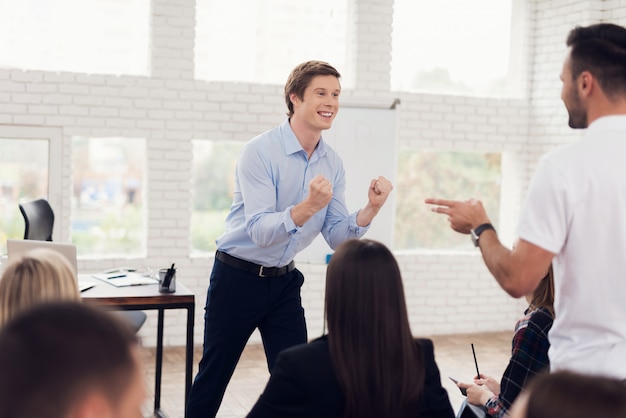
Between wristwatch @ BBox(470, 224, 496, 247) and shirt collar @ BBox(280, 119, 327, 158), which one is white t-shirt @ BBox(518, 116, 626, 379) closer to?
wristwatch @ BBox(470, 224, 496, 247)

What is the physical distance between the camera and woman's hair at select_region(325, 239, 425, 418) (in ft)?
5.88

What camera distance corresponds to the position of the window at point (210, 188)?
5680 mm

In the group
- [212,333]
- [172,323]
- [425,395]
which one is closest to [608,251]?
[425,395]

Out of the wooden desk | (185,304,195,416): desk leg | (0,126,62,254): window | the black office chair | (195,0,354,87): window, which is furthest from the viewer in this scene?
(195,0,354,87): window

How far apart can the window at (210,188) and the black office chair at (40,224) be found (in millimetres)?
1264

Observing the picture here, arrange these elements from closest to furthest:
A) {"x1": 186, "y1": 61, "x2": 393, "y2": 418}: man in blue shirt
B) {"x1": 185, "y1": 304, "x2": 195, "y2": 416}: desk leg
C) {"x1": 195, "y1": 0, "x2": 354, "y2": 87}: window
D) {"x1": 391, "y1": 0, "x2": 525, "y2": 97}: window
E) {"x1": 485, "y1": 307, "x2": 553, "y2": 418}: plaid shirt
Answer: {"x1": 485, "y1": 307, "x2": 553, "y2": 418}: plaid shirt
{"x1": 186, "y1": 61, "x2": 393, "y2": 418}: man in blue shirt
{"x1": 185, "y1": 304, "x2": 195, "y2": 416}: desk leg
{"x1": 195, "y1": 0, "x2": 354, "y2": 87}: window
{"x1": 391, "y1": 0, "x2": 525, "y2": 97}: window

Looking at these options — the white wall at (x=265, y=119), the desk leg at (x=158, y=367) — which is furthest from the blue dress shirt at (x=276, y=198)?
the white wall at (x=265, y=119)

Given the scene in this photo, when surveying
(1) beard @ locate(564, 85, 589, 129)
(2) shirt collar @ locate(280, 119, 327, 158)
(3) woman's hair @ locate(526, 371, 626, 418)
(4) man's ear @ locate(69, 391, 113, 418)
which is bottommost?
(4) man's ear @ locate(69, 391, 113, 418)

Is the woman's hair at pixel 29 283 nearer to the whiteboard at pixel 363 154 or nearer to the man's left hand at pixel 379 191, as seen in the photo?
the man's left hand at pixel 379 191

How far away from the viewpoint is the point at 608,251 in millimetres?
1839

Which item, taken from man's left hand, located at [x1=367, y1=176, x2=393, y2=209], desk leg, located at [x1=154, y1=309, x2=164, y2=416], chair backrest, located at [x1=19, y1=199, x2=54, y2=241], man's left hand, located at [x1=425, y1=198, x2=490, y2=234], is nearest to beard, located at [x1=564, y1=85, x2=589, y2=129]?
man's left hand, located at [x1=425, y1=198, x2=490, y2=234]

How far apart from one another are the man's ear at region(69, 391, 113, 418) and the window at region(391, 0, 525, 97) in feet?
17.6

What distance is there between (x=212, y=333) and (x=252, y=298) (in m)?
0.22

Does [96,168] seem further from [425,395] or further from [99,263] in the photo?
[425,395]
